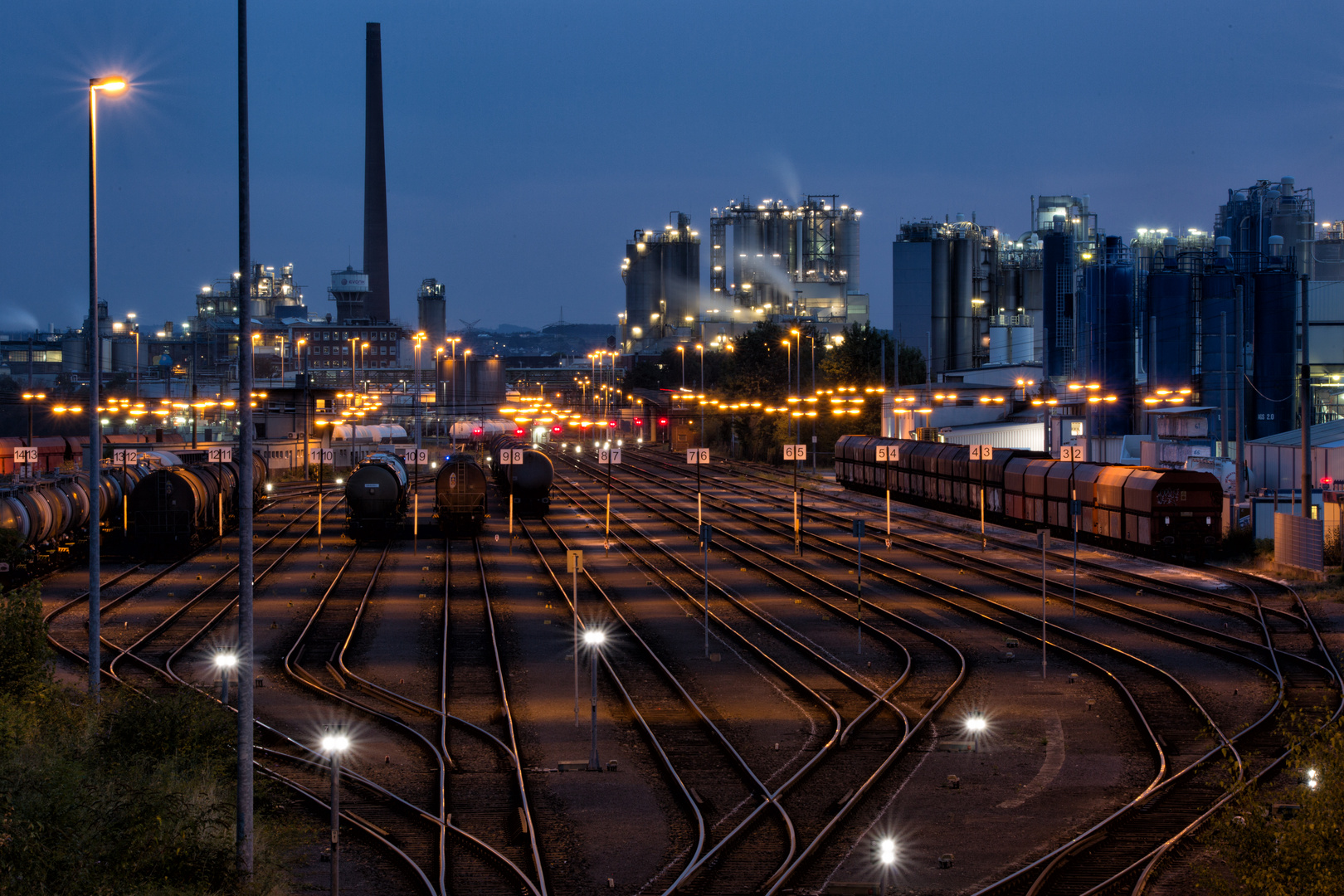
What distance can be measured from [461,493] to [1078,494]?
73.5ft

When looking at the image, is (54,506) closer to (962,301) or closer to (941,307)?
(941,307)

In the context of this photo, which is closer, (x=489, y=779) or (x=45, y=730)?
(x=45, y=730)

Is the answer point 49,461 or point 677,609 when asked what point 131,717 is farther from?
point 49,461

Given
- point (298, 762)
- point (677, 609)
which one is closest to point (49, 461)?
point (677, 609)

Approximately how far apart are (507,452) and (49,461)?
120 ft

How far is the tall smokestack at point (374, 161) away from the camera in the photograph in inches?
6732

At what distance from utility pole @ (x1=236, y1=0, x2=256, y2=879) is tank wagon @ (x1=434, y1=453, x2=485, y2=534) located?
35.6 metres

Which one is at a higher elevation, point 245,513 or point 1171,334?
point 1171,334

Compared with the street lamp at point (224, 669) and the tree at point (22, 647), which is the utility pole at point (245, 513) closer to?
the street lamp at point (224, 669)

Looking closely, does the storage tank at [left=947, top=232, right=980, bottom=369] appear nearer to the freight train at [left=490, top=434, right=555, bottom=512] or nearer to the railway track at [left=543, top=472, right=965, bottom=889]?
the freight train at [left=490, top=434, right=555, bottom=512]

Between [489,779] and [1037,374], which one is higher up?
[1037,374]

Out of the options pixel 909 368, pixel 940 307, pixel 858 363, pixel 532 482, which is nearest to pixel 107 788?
pixel 532 482

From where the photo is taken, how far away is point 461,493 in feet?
156

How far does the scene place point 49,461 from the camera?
7150 centimetres
